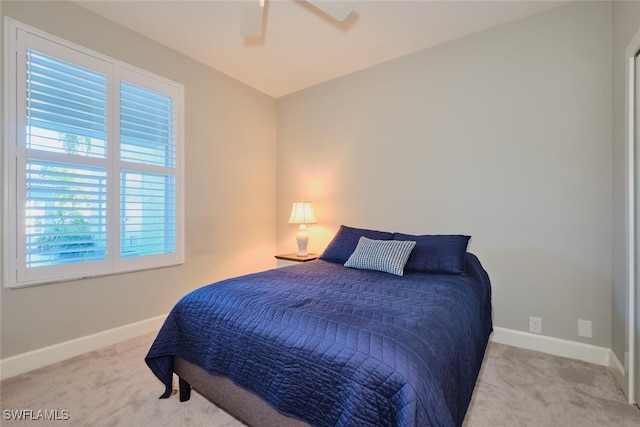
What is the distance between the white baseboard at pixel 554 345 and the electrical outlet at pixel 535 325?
0.03 meters

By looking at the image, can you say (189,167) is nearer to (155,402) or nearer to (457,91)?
(155,402)

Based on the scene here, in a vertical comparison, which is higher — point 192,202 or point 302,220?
point 192,202

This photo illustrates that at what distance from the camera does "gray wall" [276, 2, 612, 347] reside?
2125 mm

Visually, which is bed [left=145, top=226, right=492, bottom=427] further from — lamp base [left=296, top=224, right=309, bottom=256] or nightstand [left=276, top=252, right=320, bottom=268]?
lamp base [left=296, top=224, right=309, bottom=256]

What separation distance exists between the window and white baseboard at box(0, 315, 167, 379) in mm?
488

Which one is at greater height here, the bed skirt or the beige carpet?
the bed skirt

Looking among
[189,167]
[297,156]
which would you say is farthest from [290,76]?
[189,167]

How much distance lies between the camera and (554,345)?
7.32ft

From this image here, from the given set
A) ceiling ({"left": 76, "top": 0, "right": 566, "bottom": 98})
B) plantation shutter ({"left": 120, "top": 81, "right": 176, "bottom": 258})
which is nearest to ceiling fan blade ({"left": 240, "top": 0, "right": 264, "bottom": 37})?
ceiling ({"left": 76, "top": 0, "right": 566, "bottom": 98})

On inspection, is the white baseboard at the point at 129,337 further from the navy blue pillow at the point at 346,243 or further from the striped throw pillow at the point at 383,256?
the navy blue pillow at the point at 346,243

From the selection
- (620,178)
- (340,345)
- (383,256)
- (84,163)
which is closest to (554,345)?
(620,178)

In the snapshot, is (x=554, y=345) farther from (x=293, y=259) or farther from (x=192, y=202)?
(x=192, y=202)

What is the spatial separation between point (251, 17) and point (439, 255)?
213 cm

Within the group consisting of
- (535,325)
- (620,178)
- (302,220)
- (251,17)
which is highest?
(251,17)
